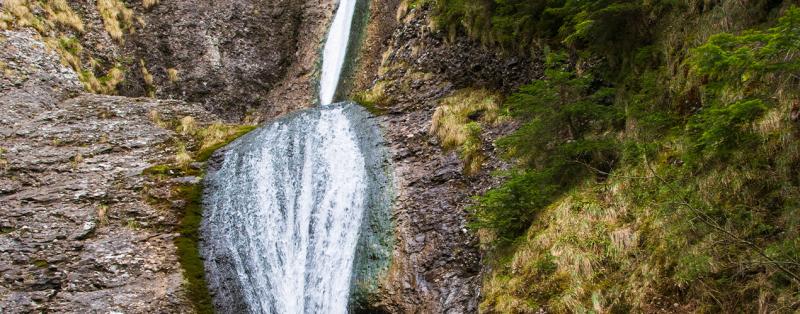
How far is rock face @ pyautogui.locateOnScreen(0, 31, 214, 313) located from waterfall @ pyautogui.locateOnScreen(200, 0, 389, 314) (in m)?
1.12

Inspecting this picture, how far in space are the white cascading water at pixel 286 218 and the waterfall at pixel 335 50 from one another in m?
5.36

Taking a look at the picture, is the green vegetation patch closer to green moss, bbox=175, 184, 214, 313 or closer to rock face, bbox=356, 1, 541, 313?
green moss, bbox=175, 184, 214, 313

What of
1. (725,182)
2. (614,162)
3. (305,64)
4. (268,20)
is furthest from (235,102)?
(725,182)

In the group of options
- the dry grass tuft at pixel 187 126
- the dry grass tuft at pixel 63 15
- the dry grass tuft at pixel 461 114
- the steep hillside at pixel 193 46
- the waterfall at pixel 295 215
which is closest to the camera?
the waterfall at pixel 295 215

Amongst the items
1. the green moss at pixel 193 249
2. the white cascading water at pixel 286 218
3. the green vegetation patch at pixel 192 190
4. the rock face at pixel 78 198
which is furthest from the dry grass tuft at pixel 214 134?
the green moss at pixel 193 249

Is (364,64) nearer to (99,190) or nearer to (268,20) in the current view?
(268,20)

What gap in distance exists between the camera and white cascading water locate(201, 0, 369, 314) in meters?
10.9

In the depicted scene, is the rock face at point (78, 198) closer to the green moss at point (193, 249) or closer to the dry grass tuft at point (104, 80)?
the green moss at point (193, 249)

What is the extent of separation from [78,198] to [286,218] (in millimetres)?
4176

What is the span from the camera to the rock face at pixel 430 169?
9781mm

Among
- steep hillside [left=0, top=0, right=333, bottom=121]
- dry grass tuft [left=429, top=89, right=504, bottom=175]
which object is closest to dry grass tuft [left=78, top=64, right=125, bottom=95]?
steep hillside [left=0, top=0, right=333, bottom=121]

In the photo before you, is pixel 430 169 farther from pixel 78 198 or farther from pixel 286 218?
pixel 78 198

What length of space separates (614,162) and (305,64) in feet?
52.7

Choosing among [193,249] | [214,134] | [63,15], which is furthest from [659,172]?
[63,15]
